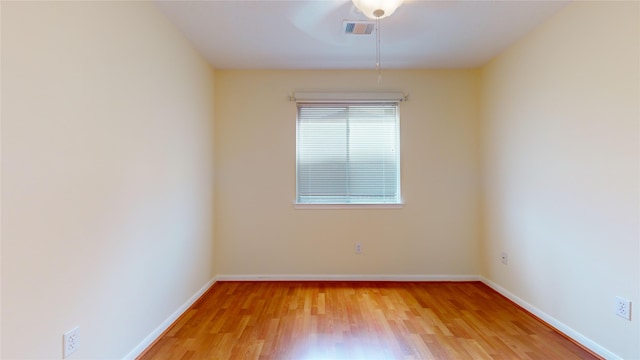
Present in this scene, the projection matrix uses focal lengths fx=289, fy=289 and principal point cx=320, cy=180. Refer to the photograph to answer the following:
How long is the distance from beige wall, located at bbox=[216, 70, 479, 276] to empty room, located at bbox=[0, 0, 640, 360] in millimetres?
26

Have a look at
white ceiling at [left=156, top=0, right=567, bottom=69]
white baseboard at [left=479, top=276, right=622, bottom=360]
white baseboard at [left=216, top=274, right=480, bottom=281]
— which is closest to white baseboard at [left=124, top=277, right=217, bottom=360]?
white baseboard at [left=216, top=274, right=480, bottom=281]

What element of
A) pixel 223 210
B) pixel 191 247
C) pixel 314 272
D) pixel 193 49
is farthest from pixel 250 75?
pixel 314 272

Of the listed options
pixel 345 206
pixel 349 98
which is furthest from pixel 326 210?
pixel 349 98

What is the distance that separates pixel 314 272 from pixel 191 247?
4.51ft

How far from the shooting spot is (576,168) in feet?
6.80

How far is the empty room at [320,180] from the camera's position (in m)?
1.37

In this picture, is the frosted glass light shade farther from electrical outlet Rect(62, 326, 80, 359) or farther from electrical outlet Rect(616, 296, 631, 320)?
electrical outlet Rect(62, 326, 80, 359)

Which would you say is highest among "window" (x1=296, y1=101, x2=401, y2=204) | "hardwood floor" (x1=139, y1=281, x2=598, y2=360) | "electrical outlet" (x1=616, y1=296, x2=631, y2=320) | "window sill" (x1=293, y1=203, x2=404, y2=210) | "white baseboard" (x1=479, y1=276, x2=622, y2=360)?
"window" (x1=296, y1=101, x2=401, y2=204)

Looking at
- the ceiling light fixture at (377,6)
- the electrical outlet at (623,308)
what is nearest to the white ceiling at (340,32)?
the ceiling light fixture at (377,6)

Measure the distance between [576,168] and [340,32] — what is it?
6.85 ft

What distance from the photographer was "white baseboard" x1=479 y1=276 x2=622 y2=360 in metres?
1.88

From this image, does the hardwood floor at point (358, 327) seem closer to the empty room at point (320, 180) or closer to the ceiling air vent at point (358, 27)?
the empty room at point (320, 180)

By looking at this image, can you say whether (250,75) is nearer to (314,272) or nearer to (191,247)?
(191,247)

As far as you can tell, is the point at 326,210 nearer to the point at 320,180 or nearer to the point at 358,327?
the point at 320,180
